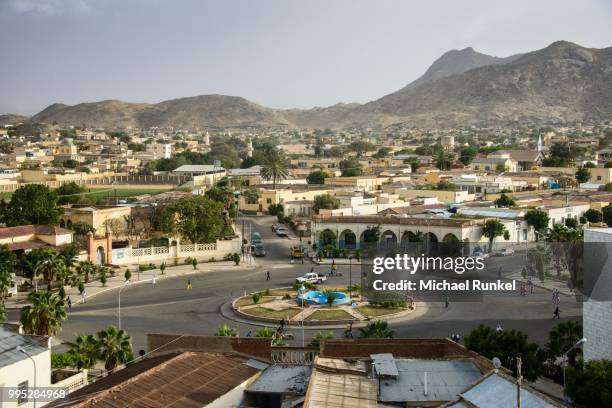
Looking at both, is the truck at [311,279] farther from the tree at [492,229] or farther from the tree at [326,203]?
the tree at [326,203]

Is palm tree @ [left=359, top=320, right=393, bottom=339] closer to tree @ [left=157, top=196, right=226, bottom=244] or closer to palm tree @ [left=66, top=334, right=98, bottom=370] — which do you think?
palm tree @ [left=66, top=334, right=98, bottom=370]

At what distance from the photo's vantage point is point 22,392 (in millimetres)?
17156

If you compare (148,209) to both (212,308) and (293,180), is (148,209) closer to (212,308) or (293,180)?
(212,308)

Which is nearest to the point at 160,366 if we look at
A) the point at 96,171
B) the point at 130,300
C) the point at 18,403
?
the point at 18,403

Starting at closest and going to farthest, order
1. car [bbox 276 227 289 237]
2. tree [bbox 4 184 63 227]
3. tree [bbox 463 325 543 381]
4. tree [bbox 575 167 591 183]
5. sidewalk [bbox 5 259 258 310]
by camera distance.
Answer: tree [bbox 463 325 543 381] < sidewalk [bbox 5 259 258 310] < tree [bbox 4 184 63 227] < car [bbox 276 227 289 237] < tree [bbox 575 167 591 183]

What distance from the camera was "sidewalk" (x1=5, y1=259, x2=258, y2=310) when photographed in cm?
3447

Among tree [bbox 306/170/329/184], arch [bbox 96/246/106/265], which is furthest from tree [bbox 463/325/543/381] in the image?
tree [bbox 306/170/329/184]

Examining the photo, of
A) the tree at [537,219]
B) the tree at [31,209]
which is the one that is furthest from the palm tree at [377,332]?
the tree at [31,209]

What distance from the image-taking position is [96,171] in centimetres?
9650

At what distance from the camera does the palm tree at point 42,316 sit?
2359 centimetres

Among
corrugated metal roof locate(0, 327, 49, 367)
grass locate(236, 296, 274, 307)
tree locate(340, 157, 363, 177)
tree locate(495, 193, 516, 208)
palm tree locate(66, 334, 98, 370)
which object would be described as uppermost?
tree locate(340, 157, 363, 177)

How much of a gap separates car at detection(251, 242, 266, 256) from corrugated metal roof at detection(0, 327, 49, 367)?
29.4 m

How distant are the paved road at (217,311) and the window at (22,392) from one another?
29.0ft

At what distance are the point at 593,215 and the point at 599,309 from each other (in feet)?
119
